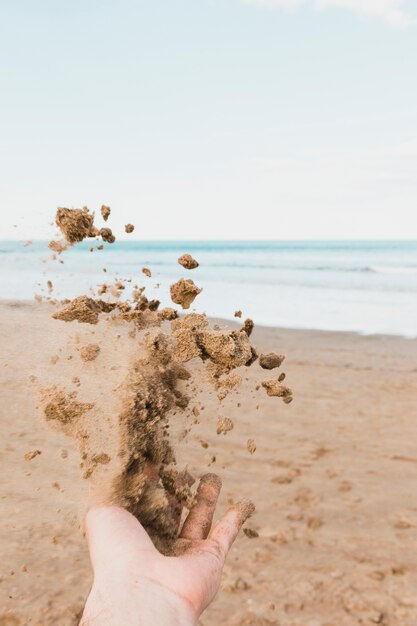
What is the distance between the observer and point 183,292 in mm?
2205

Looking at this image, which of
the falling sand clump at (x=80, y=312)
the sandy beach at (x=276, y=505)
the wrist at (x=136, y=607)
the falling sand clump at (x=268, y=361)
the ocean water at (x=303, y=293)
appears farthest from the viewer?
the ocean water at (x=303, y=293)

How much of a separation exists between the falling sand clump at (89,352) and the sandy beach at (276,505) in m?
0.24

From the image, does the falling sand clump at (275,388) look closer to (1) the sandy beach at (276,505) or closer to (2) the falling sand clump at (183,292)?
(1) the sandy beach at (276,505)

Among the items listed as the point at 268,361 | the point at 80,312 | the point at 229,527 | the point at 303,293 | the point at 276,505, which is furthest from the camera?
the point at 303,293

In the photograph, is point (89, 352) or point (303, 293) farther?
point (303, 293)

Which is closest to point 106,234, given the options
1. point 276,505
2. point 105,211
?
point 105,211

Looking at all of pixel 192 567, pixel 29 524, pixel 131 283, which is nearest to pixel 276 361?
pixel 131 283

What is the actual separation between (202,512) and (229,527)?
143 mm

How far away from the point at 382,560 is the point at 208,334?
1612mm

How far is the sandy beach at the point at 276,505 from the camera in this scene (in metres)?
2.43

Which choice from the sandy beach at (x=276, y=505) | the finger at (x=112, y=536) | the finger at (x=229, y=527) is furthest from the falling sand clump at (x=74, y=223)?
the finger at (x=229, y=527)

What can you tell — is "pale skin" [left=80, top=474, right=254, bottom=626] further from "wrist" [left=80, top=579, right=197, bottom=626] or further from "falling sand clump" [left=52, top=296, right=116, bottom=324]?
"falling sand clump" [left=52, top=296, right=116, bottom=324]

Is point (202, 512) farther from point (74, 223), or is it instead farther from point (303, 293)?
point (303, 293)

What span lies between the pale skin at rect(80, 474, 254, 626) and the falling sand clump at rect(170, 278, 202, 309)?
808 millimetres
